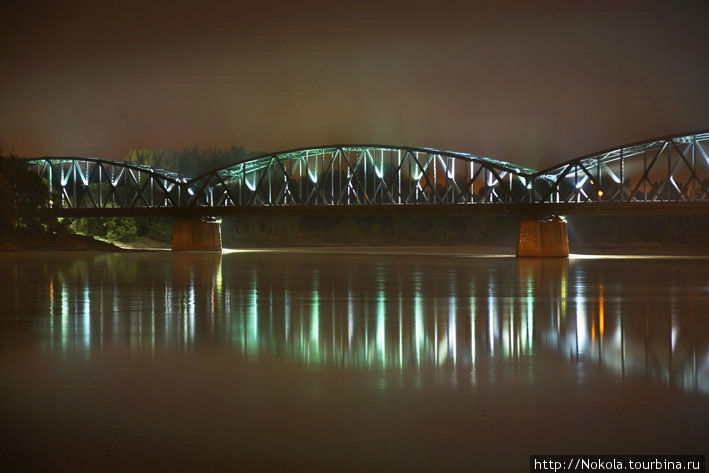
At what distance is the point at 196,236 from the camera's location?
464 ft

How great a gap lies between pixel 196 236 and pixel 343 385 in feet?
417

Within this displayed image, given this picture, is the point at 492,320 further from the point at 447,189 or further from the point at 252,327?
the point at 447,189

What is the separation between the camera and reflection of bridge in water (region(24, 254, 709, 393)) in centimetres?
1973

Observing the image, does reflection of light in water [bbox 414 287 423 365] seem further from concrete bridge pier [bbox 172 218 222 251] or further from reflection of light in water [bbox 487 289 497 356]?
concrete bridge pier [bbox 172 218 222 251]

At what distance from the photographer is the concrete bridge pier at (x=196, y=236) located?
141 meters

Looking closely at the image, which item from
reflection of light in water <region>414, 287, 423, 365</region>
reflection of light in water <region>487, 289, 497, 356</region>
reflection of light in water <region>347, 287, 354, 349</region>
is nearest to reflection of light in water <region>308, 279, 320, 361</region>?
reflection of light in water <region>347, 287, 354, 349</region>

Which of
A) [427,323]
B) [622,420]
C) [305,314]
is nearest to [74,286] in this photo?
[305,314]

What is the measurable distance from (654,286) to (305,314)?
69.0ft

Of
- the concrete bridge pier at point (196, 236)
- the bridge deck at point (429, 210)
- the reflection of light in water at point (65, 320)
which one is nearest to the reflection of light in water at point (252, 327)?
the reflection of light in water at point (65, 320)

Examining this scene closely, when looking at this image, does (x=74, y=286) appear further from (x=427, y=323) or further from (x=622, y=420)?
(x=622, y=420)

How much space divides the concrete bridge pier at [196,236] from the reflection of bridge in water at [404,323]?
94549 mm

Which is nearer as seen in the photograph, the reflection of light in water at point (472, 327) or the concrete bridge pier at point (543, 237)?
the reflection of light in water at point (472, 327)

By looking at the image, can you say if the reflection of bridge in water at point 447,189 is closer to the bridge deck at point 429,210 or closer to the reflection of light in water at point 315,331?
the bridge deck at point 429,210

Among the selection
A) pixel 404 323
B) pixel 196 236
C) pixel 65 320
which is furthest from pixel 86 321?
pixel 196 236
